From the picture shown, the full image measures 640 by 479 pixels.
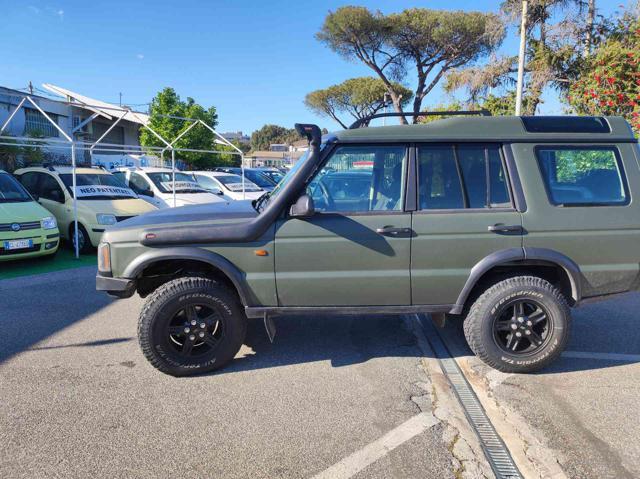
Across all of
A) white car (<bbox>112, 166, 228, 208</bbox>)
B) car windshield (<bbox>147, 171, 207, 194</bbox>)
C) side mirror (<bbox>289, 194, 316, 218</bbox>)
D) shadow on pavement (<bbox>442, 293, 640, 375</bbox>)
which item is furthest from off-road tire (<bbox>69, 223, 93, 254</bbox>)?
shadow on pavement (<bbox>442, 293, 640, 375</bbox>)

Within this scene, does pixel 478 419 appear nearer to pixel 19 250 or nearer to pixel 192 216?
pixel 192 216

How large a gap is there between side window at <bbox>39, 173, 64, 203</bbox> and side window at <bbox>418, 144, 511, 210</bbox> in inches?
324

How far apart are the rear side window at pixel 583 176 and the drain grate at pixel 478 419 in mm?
1647

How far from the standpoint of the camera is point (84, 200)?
29.6 feet

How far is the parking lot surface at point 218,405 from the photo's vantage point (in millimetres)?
2654

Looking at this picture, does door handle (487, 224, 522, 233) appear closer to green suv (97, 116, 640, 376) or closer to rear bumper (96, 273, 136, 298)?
green suv (97, 116, 640, 376)

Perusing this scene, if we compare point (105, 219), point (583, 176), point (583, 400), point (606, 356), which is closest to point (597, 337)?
point (606, 356)

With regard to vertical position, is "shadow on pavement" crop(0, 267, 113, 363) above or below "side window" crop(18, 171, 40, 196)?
below

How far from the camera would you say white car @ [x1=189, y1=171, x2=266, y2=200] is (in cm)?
1494

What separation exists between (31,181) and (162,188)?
10.6 feet

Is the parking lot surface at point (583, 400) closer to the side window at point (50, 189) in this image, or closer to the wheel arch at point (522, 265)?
the wheel arch at point (522, 265)

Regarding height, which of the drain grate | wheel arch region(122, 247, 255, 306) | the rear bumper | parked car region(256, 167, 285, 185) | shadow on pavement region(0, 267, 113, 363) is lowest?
the drain grate

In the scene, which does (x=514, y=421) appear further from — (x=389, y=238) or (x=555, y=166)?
(x=555, y=166)

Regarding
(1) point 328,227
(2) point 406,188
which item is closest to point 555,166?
(2) point 406,188
